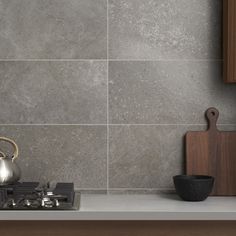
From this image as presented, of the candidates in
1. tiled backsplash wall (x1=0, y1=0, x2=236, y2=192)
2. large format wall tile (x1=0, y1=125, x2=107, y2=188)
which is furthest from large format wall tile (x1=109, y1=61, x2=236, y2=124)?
large format wall tile (x1=0, y1=125, x2=107, y2=188)

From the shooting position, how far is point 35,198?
7.03 feet

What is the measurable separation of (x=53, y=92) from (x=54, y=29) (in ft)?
0.96

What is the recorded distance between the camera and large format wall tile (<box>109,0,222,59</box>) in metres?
2.60

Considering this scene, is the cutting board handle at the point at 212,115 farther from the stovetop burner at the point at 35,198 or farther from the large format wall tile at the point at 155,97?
the stovetop burner at the point at 35,198

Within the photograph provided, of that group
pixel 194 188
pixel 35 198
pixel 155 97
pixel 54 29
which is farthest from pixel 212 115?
pixel 35 198

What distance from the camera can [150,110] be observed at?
2607mm

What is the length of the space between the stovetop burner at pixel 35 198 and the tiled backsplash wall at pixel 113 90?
0.31 meters

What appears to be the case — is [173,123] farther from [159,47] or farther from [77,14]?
[77,14]

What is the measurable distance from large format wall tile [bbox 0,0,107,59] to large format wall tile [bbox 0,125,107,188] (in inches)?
13.5
